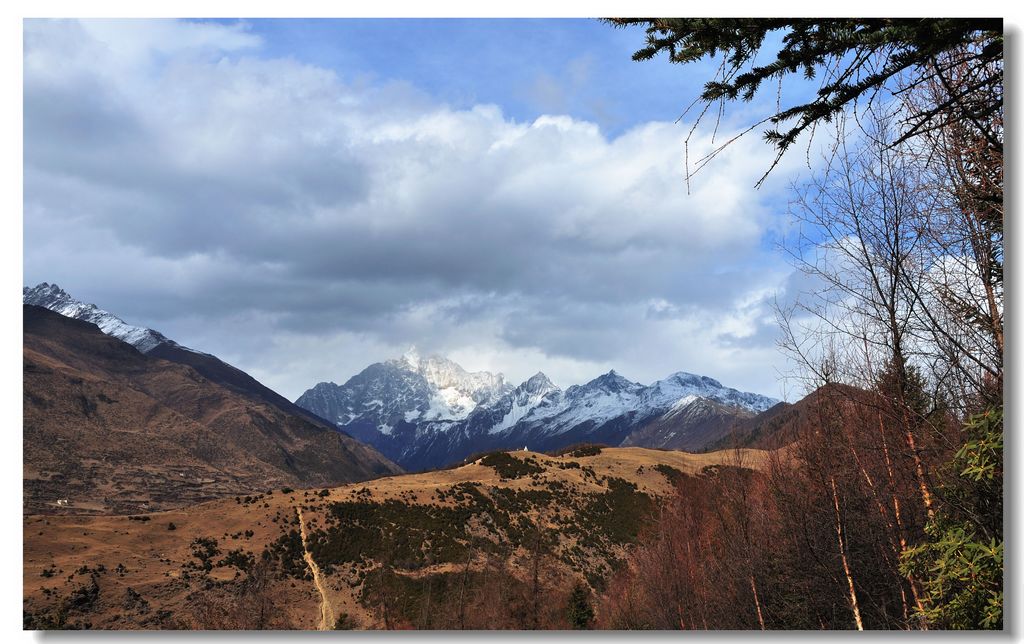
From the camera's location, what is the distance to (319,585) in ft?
114

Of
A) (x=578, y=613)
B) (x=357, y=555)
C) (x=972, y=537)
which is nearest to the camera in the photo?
(x=972, y=537)

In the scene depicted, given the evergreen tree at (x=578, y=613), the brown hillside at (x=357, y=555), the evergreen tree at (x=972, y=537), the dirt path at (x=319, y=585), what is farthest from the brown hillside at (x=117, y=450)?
the evergreen tree at (x=972, y=537)

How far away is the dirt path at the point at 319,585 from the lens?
28.5m

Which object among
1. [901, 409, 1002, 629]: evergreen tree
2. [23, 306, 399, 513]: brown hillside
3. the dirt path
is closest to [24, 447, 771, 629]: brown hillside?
the dirt path

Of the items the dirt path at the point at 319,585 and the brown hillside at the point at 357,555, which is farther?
the dirt path at the point at 319,585

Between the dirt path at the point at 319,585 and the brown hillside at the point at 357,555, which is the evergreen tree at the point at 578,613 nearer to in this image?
the brown hillside at the point at 357,555

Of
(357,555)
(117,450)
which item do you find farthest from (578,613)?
(117,450)

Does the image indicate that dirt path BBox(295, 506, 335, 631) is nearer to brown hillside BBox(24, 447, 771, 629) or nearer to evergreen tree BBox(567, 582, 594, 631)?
brown hillside BBox(24, 447, 771, 629)

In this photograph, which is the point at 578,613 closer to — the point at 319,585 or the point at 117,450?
the point at 319,585

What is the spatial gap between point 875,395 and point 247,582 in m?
31.6

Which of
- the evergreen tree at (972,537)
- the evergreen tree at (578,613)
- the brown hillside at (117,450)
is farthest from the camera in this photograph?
the brown hillside at (117,450)

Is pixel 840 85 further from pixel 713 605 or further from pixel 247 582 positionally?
pixel 247 582

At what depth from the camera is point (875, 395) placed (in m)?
8.31

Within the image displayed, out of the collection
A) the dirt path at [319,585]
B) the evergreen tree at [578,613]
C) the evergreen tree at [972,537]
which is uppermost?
the evergreen tree at [972,537]
